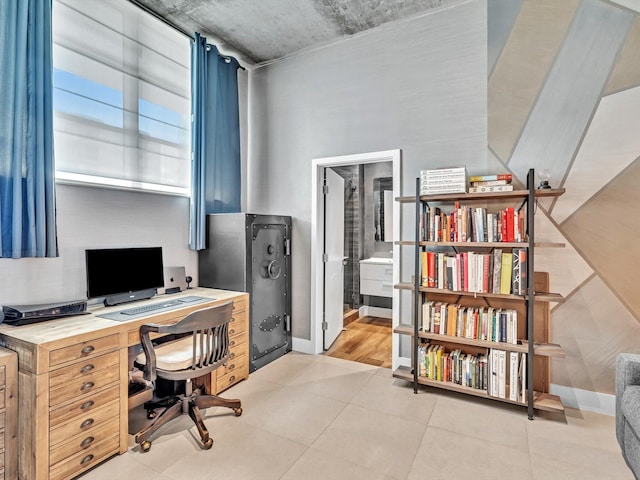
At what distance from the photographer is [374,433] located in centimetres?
219

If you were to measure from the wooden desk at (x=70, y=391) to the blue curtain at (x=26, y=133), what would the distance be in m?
0.56

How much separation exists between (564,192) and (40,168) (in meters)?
3.48

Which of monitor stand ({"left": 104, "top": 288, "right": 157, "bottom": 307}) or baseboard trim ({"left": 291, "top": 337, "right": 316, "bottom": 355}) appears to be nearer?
monitor stand ({"left": 104, "top": 288, "right": 157, "bottom": 307})

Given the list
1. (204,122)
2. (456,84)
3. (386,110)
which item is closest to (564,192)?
(456,84)

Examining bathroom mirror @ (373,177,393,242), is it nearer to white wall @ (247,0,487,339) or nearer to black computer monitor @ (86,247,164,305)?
white wall @ (247,0,487,339)

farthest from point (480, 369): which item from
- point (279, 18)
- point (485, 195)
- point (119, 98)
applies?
point (119, 98)

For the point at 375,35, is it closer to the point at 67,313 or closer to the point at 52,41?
the point at 52,41

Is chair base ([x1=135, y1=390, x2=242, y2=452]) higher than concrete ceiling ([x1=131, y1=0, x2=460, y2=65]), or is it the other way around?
concrete ceiling ([x1=131, y1=0, x2=460, y2=65])

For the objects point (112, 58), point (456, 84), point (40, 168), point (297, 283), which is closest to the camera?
point (40, 168)

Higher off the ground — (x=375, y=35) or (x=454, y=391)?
(x=375, y=35)

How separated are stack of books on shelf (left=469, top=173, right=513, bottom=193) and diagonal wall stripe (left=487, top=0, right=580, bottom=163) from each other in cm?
32

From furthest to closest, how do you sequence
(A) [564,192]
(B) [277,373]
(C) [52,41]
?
(B) [277,373]
(A) [564,192]
(C) [52,41]

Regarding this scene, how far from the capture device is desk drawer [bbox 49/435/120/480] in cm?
171

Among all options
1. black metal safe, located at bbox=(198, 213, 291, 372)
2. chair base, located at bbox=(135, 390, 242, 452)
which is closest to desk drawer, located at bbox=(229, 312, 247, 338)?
black metal safe, located at bbox=(198, 213, 291, 372)
